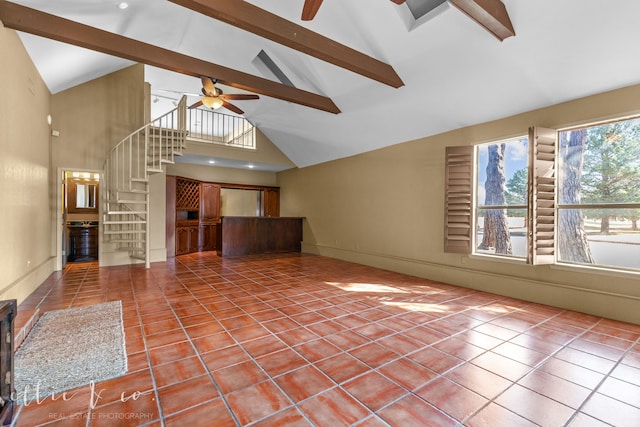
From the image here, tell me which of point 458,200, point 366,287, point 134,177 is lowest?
point 366,287

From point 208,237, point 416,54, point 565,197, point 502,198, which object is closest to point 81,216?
point 208,237

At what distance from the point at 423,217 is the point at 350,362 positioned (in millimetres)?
3540

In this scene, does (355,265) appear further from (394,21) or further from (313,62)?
(394,21)

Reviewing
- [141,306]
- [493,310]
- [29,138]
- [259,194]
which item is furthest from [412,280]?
[259,194]

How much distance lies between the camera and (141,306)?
136 inches

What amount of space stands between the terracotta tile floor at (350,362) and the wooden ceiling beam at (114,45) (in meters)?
2.92

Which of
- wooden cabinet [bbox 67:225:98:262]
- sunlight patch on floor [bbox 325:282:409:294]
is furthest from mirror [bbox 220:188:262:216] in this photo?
sunlight patch on floor [bbox 325:282:409:294]

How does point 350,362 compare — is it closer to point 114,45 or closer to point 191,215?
point 114,45

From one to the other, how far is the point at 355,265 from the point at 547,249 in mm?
3465

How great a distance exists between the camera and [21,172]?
11.8 ft

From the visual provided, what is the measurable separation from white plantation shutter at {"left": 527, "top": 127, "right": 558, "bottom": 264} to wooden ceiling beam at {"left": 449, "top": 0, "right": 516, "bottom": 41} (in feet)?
4.08

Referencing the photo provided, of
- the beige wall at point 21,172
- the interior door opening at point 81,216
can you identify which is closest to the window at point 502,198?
the beige wall at point 21,172

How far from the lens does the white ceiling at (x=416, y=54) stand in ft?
9.53

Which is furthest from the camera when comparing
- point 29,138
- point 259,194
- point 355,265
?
point 259,194
